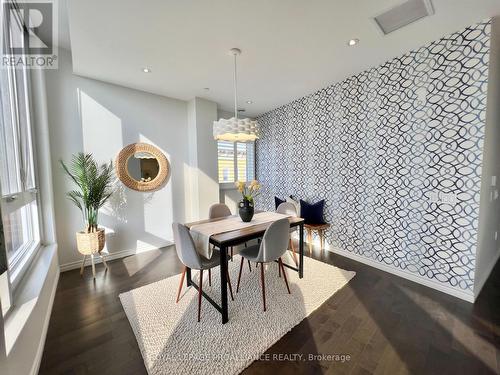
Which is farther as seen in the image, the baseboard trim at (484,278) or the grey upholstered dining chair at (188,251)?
the baseboard trim at (484,278)

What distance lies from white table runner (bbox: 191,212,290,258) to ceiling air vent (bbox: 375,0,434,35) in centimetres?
233

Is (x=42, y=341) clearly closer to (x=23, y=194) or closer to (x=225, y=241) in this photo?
(x=23, y=194)

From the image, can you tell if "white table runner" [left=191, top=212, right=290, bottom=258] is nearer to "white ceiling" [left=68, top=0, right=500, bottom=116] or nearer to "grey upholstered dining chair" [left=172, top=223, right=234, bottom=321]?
"grey upholstered dining chair" [left=172, top=223, right=234, bottom=321]

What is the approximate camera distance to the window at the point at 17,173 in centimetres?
167

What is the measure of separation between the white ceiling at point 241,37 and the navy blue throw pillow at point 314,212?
198 centimetres

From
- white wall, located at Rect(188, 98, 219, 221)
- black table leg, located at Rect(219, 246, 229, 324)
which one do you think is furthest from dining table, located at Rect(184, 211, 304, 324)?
white wall, located at Rect(188, 98, 219, 221)

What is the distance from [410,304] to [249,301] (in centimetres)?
165

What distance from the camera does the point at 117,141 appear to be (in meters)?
3.29

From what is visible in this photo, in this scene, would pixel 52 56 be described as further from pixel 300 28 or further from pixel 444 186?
pixel 444 186

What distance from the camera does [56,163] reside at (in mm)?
2779

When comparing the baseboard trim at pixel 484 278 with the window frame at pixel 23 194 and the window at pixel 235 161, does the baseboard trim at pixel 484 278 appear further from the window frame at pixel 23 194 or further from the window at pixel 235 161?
the window frame at pixel 23 194

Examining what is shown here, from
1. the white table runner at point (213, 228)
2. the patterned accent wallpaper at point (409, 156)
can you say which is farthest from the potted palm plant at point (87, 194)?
the patterned accent wallpaper at point (409, 156)

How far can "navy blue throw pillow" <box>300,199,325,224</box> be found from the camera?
3.55 metres

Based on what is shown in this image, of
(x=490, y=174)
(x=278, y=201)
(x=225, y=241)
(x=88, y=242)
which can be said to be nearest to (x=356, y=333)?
(x=225, y=241)
